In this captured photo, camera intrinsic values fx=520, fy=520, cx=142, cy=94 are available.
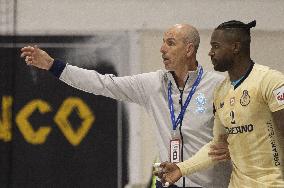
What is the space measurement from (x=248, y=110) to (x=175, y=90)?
0.70m

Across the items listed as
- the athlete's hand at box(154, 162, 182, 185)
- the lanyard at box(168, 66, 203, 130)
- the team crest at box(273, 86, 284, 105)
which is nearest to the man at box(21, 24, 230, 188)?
the lanyard at box(168, 66, 203, 130)

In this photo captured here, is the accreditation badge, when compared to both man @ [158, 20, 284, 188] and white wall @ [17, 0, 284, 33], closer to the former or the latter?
man @ [158, 20, 284, 188]

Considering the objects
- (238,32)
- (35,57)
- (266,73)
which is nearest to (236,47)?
(238,32)

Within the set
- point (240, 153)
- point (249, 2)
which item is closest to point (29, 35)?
point (249, 2)

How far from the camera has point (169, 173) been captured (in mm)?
2570

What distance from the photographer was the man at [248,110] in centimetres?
218

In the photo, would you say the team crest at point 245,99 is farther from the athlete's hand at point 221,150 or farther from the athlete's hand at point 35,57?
the athlete's hand at point 35,57

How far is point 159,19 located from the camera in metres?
4.30

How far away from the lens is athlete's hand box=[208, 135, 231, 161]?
2516mm

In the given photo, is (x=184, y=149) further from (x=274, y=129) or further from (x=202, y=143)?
(x=274, y=129)

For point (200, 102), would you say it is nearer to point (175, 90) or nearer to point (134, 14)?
point (175, 90)

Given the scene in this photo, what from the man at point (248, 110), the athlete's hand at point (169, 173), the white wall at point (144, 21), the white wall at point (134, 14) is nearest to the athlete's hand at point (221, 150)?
the man at point (248, 110)

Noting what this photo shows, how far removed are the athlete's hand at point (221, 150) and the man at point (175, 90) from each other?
0.23 m

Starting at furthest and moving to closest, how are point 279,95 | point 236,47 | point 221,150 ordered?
point 221,150, point 236,47, point 279,95
